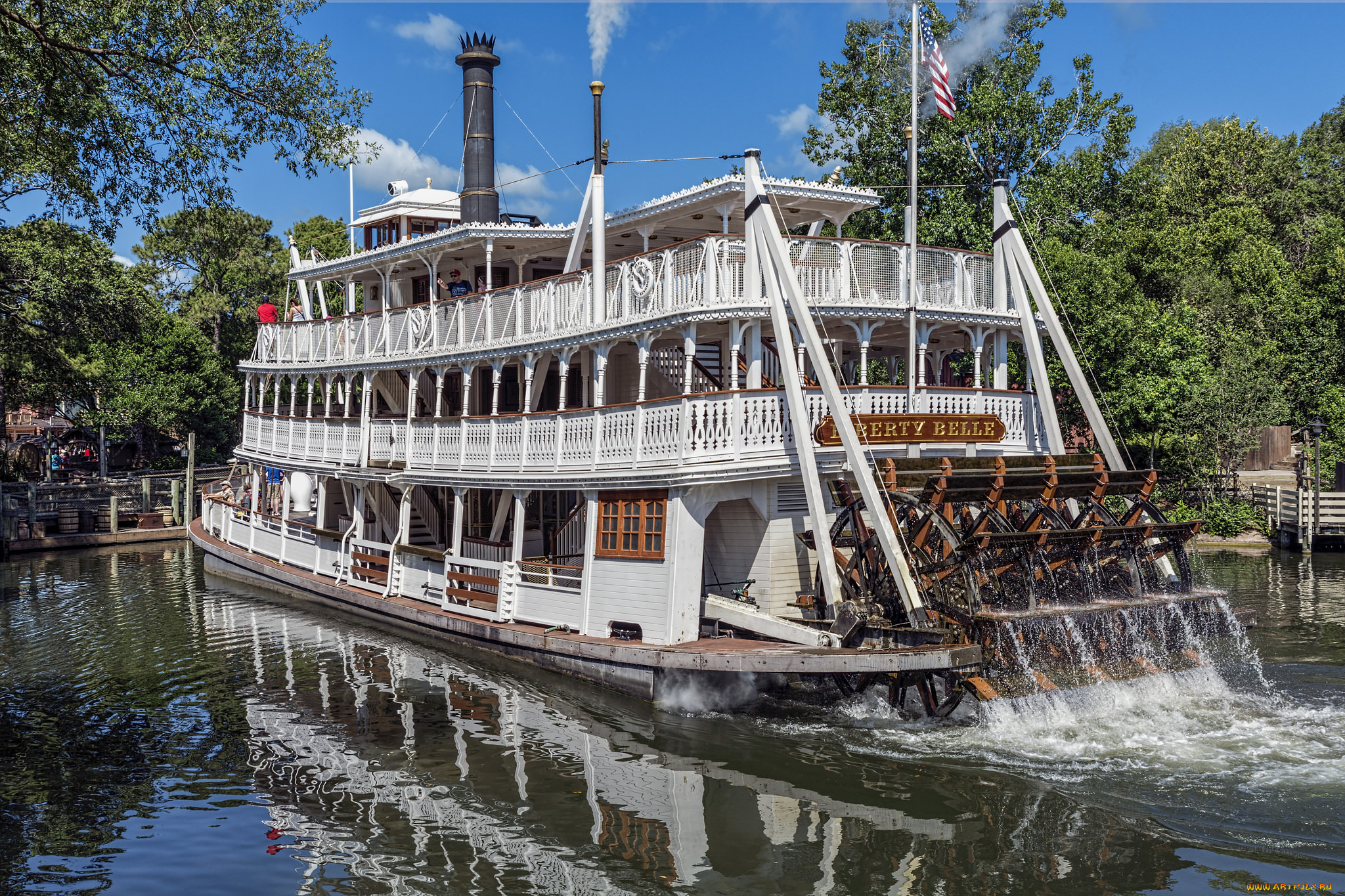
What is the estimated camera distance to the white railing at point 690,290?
1345cm

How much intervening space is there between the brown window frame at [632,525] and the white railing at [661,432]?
380mm

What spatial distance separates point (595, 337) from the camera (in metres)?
14.5

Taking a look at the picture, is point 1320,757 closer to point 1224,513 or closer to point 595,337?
point 595,337

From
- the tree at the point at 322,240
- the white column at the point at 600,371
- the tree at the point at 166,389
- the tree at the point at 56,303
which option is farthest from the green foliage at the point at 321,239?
the white column at the point at 600,371

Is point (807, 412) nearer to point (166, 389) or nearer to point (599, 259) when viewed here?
point (599, 259)

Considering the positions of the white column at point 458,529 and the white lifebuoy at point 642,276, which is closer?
the white lifebuoy at point 642,276

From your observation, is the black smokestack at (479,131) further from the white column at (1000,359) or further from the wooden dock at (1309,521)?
the wooden dock at (1309,521)

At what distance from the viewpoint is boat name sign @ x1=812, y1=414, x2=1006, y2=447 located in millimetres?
13219

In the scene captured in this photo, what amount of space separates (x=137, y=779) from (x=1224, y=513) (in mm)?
26557

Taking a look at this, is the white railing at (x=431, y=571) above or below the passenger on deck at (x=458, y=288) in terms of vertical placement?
below

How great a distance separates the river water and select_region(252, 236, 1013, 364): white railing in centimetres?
502

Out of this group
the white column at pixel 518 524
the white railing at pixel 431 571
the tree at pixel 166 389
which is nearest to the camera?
the white railing at pixel 431 571

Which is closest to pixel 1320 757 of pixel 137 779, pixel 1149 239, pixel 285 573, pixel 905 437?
pixel 905 437

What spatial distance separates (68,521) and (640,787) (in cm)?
2884
